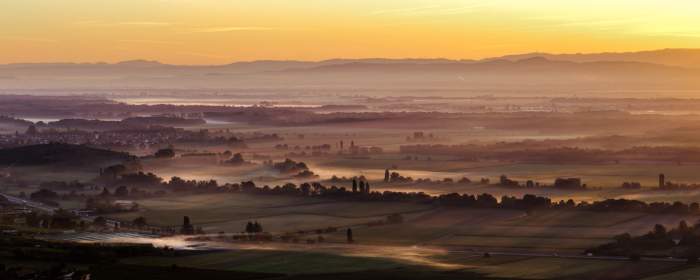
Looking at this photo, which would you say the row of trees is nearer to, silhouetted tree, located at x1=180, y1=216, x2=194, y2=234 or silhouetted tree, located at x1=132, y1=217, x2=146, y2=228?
silhouetted tree, located at x1=180, y1=216, x2=194, y2=234

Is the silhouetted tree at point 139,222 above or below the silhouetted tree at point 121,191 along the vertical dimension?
below

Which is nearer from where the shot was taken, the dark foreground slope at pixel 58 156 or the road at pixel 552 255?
the road at pixel 552 255

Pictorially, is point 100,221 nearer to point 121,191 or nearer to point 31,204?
point 31,204

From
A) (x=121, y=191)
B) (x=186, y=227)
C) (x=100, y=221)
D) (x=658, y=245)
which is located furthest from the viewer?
(x=121, y=191)

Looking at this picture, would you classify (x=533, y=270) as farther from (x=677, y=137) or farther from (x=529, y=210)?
(x=677, y=137)

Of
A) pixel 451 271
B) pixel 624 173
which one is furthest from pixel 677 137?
pixel 451 271

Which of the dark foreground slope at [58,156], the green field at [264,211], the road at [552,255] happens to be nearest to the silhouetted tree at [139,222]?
the green field at [264,211]

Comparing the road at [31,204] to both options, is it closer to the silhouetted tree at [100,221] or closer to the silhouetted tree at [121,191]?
the silhouetted tree at [100,221]

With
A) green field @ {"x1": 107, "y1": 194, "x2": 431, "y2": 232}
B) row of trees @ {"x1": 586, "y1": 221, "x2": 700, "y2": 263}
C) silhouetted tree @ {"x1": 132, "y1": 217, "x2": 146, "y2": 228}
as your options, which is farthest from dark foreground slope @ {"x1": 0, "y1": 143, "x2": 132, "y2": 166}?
row of trees @ {"x1": 586, "y1": 221, "x2": 700, "y2": 263}

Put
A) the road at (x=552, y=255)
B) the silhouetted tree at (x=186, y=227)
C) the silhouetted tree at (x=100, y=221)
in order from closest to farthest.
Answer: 1. the road at (x=552, y=255)
2. the silhouetted tree at (x=186, y=227)
3. the silhouetted tree at (x=100, y=221)

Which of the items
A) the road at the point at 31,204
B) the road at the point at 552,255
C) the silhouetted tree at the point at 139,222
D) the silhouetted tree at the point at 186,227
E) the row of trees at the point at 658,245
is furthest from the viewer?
the road at the point at 31,204

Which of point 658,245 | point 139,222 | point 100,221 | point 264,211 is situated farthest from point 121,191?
point 658,245
